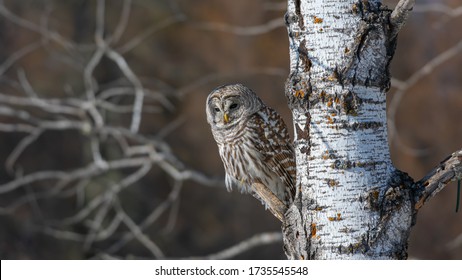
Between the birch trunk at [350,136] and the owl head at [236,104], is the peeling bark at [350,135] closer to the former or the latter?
the birch trunk at [350,136]

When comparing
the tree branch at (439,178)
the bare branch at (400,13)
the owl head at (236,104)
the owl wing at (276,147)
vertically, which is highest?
the owl head at (236,104)

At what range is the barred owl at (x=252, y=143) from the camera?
313cm

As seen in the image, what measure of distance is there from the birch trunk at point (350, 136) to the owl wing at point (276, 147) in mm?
1156

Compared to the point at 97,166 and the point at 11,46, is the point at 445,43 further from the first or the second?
the point at 11,46

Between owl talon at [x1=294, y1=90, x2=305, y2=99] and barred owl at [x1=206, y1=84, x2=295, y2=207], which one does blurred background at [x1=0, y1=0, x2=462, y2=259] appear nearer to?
barred owl at [x1=206, y1=84, x2=295, y2=207]

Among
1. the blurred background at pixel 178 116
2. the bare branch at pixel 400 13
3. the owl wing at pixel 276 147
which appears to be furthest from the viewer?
the blurred background at pixel 178 116

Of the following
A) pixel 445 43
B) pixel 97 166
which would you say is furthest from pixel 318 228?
pixel 445 43

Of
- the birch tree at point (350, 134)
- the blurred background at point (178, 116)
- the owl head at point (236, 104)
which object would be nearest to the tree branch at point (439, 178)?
the birch tree at point (350, 134)

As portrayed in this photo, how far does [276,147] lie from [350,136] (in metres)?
1.25

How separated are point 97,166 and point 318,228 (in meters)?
2.96

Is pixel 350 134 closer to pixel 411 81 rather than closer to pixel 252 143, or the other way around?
pixel 252 143

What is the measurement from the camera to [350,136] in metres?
1.91

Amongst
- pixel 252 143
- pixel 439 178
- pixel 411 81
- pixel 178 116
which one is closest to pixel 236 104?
pixel 252 143

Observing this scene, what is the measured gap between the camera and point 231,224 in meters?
7.55
